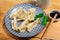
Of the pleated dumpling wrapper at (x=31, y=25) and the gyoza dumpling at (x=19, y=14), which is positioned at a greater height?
the gyoza dumpling at (x=19, y=14)

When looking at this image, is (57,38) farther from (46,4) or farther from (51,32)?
(46,4)

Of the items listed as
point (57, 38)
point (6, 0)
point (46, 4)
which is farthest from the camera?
point (6, 0)

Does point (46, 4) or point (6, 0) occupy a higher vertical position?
point (6, 0)

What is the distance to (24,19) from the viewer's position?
41.6 inches

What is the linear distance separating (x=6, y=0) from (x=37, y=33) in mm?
376

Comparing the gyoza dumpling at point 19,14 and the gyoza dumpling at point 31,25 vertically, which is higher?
the gyoza dumpling at point 19,14

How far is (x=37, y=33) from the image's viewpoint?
1000 mm

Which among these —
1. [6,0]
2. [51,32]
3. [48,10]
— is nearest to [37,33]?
[51,32]

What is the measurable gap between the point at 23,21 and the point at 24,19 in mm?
15

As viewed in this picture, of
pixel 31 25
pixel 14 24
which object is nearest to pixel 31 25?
pixel 31 25

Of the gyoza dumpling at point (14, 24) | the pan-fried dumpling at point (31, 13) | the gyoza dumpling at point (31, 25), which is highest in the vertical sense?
the pan-fried dumpling at point (31, 13)

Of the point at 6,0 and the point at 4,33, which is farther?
the point at 6,0

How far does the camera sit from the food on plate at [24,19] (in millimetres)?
1021

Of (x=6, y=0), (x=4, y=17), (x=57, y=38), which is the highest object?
(x=6, y=0)
